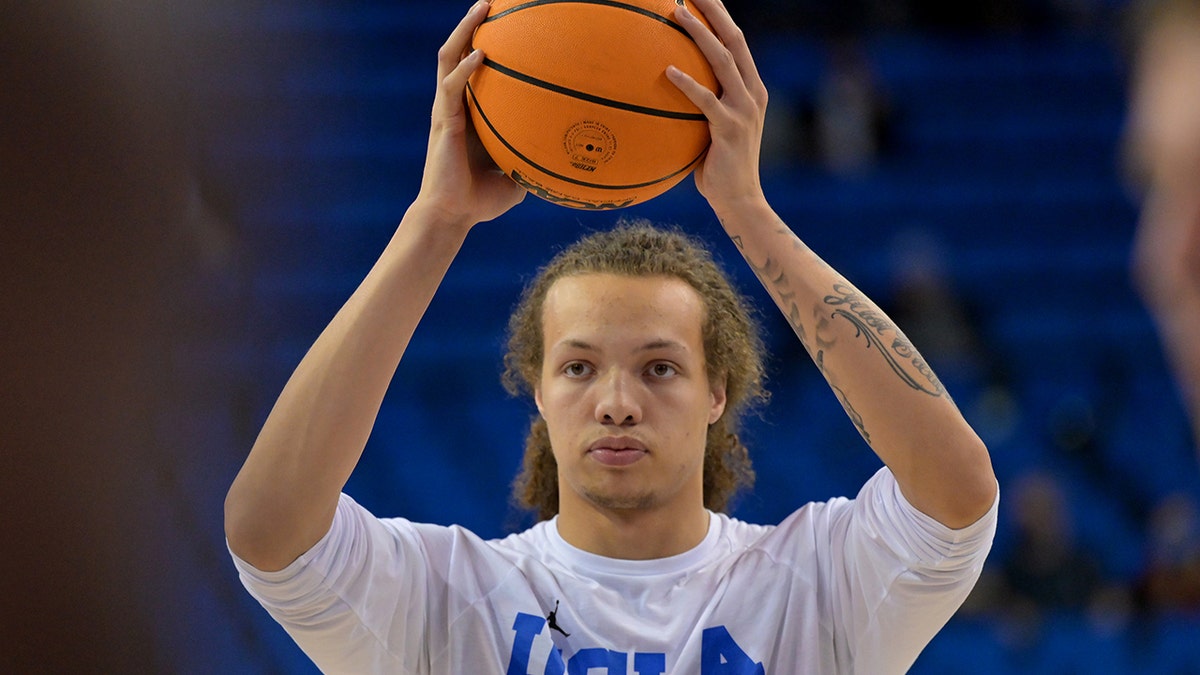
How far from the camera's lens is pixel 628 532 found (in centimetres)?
314

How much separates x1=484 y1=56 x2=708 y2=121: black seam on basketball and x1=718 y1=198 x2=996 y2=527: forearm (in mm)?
282

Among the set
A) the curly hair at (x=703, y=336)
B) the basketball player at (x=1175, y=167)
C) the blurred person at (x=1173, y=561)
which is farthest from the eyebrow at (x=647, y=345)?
the blurred person at (x=1173, y=561)

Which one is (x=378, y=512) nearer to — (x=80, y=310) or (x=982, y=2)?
(x=80, y=310)

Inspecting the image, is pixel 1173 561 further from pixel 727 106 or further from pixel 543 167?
pixel 543 167

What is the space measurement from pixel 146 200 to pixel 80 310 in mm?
507

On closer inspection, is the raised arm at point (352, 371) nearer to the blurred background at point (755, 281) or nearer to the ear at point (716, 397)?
the blurred background at point (755, 281)

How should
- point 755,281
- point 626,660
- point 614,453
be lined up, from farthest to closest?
point 755,281 < point 614,453 < point 626,660

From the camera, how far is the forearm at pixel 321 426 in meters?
2.51

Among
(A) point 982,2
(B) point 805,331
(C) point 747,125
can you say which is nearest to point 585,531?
(B) point 805,331

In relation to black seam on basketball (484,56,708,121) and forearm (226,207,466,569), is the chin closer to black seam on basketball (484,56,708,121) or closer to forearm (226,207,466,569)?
forearm (226,207,466,569)

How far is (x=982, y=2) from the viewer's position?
9008mm

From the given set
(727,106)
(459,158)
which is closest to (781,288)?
(727,106)

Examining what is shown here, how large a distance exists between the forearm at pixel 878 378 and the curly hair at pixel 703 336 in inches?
22.1

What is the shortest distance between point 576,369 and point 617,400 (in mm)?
187
